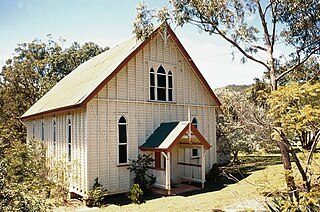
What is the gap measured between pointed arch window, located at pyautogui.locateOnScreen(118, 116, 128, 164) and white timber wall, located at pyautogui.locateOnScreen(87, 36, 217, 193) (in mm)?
221

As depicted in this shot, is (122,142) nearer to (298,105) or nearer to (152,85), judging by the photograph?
(152,85)

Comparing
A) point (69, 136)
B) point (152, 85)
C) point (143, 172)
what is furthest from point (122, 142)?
point (152, 85)

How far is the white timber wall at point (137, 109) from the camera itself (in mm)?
14492

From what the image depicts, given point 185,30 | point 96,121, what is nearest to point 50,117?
point 96,121

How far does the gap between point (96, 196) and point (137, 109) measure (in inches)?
198

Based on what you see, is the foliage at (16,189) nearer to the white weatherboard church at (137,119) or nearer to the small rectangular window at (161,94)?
the white weatherboard church at (137,119)

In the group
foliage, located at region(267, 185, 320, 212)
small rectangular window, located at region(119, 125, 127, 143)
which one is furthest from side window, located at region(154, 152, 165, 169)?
foliage, located at region(267, 185, 320, 212)

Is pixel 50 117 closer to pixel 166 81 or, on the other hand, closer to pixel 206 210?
pixel 166 81

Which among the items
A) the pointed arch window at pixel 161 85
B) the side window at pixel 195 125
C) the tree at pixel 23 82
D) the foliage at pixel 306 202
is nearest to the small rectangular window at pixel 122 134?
the pointed arch window at pixel 161 85

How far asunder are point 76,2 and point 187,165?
10941 millimetres

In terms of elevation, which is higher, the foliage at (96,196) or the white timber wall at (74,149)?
the white timber wall at (74,149)

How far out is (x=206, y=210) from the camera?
38.3ft

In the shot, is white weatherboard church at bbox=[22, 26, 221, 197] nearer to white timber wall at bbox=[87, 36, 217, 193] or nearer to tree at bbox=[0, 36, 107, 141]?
white timber wall at bbox=[87, 36, 217, 193]

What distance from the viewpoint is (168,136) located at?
15.3m
